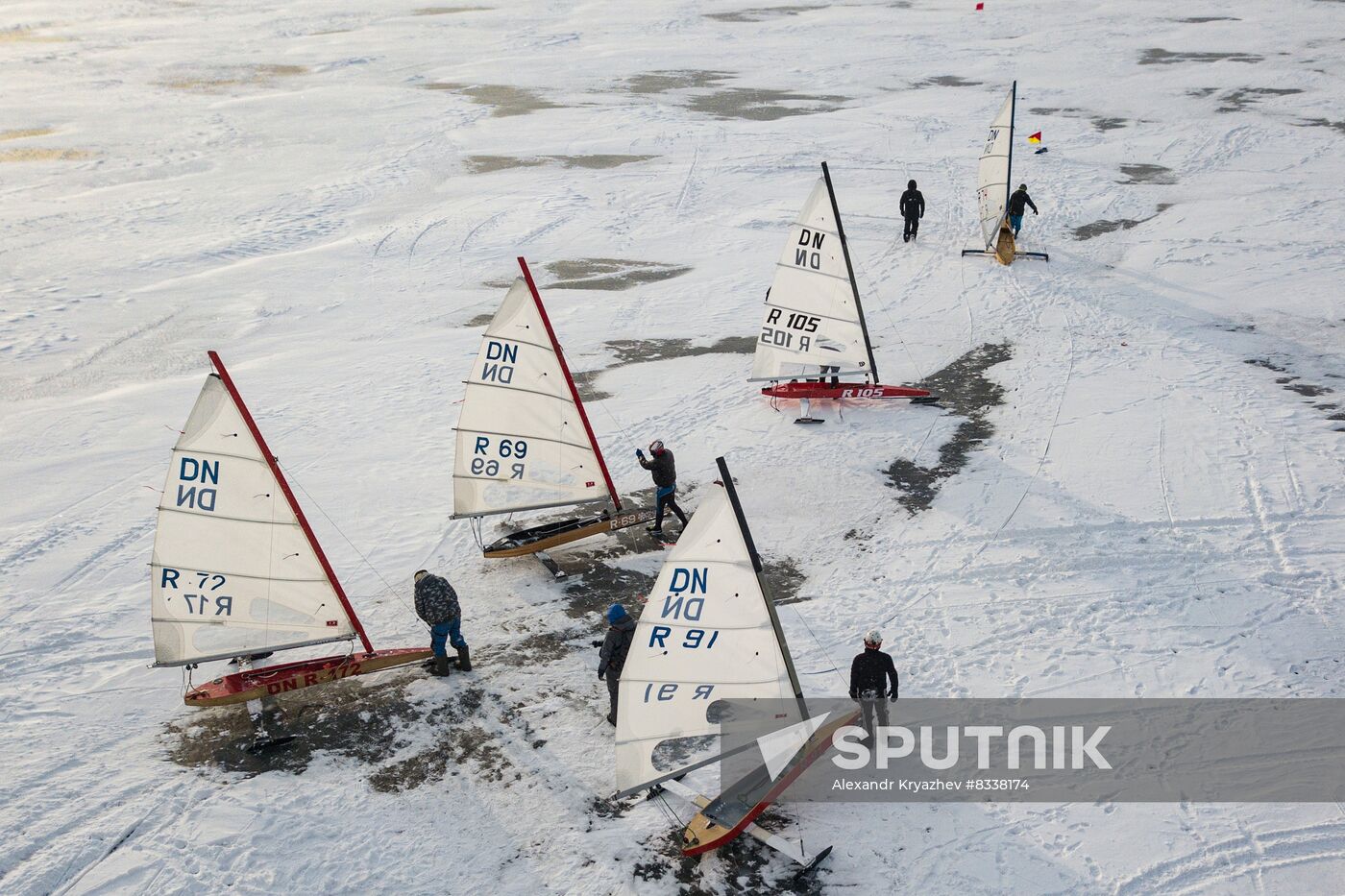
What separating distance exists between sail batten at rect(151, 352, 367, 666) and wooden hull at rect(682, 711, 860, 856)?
4.23 metres

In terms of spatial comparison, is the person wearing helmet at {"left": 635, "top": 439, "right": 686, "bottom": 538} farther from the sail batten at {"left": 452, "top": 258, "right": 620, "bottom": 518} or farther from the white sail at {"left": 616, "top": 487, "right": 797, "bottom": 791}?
the white sail at {"left": 616, "top": 487, "right": 797, "bottom": 791}

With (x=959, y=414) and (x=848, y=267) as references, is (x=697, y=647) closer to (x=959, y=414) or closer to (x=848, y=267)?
(x=848, y=267)

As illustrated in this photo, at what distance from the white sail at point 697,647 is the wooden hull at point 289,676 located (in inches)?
126

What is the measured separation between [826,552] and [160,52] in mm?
45168

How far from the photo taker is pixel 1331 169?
23.8m

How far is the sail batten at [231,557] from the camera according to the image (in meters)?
9.10

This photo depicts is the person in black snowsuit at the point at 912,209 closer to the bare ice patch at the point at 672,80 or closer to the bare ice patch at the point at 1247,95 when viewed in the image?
the bare ice patch at the point at 1247,95

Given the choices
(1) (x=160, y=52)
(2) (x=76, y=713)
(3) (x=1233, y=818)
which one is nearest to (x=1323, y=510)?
(3) (x=1233, y=818)

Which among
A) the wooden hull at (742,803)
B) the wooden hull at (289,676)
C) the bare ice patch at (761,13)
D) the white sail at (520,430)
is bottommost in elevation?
the wooden hull at (742,803)

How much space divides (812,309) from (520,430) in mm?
5423

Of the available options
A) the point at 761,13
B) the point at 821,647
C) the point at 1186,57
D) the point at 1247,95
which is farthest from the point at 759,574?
the point at 761,13

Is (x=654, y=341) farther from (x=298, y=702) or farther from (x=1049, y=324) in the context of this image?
(x=298, y=702)

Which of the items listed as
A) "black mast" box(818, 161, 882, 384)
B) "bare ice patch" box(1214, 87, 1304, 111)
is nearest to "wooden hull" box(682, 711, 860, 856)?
"black mast" box(818, 161, 882, 384)

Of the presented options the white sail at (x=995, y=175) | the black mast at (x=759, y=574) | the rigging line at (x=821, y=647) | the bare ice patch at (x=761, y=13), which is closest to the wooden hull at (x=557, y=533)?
the rigging line at (x=821, y=647)
